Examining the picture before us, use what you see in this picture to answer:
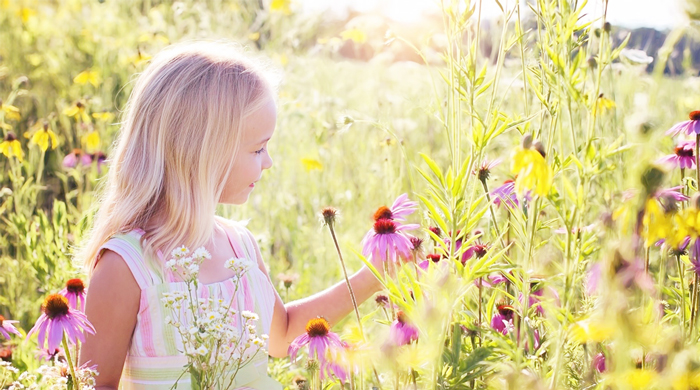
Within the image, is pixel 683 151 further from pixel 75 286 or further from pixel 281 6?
pixel 281 6

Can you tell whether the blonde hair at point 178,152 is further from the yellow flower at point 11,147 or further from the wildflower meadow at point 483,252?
the yellow flower at point 11,147

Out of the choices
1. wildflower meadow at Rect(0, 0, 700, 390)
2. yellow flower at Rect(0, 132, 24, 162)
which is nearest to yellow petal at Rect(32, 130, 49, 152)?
wildflower meadow at Rect(0, 0, 700, 390)

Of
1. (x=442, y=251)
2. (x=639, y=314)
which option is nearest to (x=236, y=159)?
(x=442, y=251)

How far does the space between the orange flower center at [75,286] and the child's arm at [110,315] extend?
0.05m

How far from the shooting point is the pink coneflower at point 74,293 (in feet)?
4.38

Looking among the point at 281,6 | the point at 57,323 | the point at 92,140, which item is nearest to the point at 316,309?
the point at 57,323

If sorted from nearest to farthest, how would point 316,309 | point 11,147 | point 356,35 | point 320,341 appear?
1. point 320,341
2. point 316,309
3. point 11,147
4. point 356,35

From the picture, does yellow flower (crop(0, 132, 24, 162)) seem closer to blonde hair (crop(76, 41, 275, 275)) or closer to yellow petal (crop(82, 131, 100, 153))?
yellow petal (crop(82, 131, 100, 153))

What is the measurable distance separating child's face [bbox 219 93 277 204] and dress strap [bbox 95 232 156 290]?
22 cm

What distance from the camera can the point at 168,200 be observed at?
4.62 ft

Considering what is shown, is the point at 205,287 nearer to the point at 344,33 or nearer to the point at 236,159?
the point at 236,159

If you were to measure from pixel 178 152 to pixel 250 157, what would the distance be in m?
0.14

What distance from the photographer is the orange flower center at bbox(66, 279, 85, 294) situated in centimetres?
134

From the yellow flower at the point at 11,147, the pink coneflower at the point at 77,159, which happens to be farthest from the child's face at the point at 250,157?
the pink coneflower at the point at 77,159
